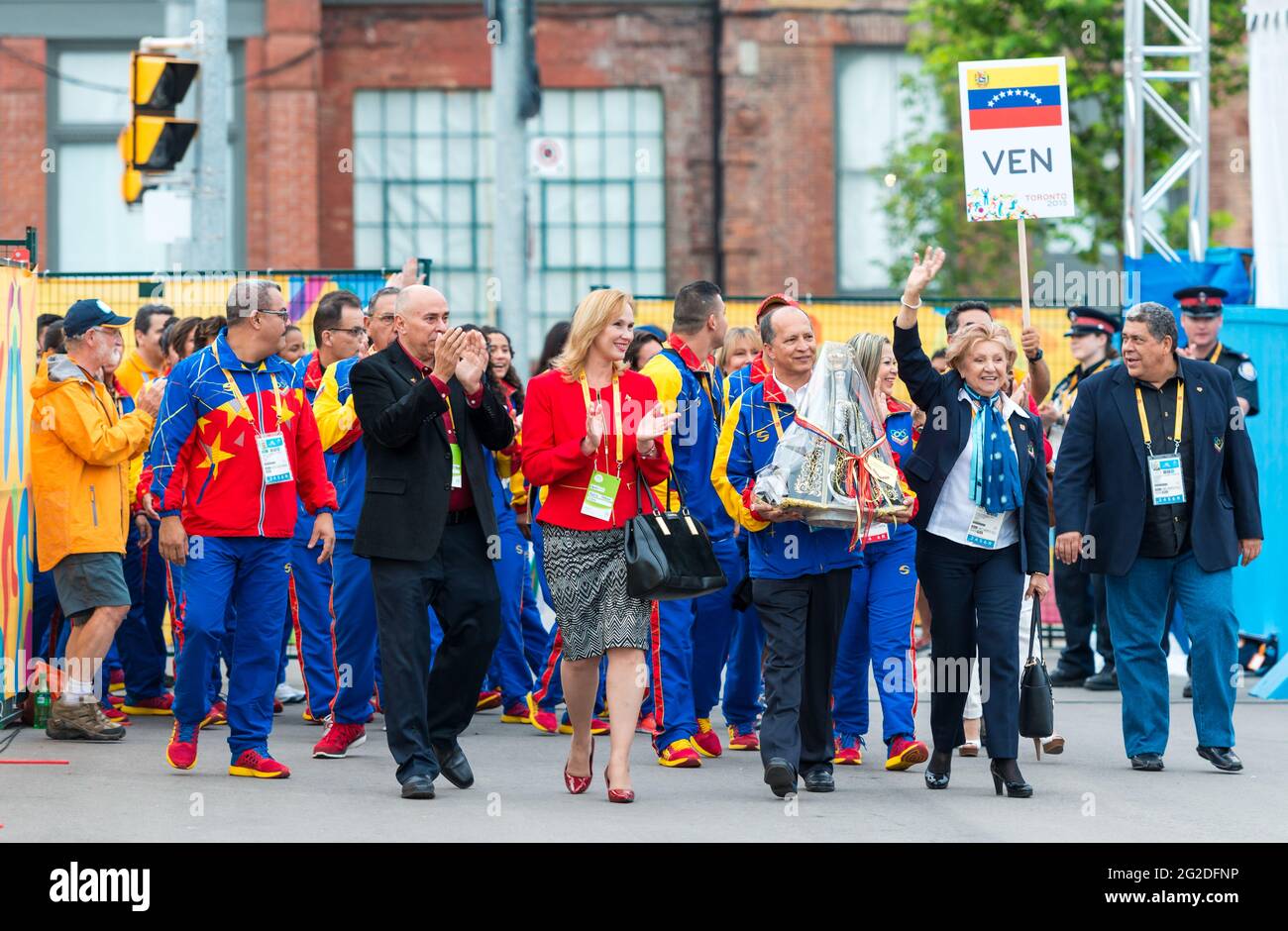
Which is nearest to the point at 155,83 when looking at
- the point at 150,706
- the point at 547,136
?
the point at 150,706

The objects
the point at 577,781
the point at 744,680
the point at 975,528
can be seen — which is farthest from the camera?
A: the point at 744,680

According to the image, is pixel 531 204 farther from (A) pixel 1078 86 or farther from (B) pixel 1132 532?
(B) pixel 1132 532

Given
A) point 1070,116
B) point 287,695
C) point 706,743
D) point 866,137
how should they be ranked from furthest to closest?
point 866,137, point 1070,116, point 287,695, point 706,743

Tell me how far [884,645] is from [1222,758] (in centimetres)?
166

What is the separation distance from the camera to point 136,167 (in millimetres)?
14867

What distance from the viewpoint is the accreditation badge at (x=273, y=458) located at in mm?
8883

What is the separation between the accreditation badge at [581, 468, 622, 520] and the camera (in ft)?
27.2

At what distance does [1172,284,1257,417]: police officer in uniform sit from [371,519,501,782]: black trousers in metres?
5.87

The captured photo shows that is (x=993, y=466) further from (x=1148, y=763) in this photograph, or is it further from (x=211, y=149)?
(x=211, y=149)

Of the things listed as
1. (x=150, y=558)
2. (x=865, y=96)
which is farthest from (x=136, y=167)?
(x=865, y=96)

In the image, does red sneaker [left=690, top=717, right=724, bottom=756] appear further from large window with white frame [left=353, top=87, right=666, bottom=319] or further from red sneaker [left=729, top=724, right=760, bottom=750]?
large window with white frame [left=353, top=87, right=666, bottom=319]

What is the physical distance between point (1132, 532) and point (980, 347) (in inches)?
55.1

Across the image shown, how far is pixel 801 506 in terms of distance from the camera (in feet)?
27.0

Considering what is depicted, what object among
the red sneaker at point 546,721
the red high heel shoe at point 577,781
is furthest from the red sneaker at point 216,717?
the red high heel shoe at point 577,781
